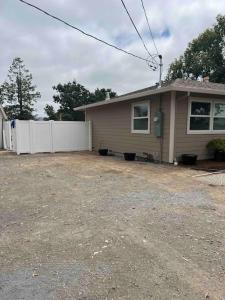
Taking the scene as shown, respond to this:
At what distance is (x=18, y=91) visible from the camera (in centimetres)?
2878

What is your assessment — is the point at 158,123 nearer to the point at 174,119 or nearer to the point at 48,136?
the point at 174,119

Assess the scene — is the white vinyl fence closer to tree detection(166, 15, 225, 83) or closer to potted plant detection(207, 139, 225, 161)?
potted plant detection(207, 139, 225, 161)

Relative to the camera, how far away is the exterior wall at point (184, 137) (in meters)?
9.32

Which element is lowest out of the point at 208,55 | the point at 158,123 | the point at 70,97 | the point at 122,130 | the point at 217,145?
the point at 217,145

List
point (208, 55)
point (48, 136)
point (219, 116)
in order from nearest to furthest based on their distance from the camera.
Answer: point (219, 116), point (48, 136), point (208, 55)

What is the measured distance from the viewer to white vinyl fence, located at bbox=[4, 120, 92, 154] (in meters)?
13.6

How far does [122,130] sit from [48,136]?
4.27m

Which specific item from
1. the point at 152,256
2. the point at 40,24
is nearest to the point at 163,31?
the point at 40,24

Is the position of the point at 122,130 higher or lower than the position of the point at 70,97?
lower

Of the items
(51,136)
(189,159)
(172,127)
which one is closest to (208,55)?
(51,136)

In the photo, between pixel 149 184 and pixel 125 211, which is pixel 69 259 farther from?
pixel 149 184

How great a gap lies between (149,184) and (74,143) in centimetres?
941

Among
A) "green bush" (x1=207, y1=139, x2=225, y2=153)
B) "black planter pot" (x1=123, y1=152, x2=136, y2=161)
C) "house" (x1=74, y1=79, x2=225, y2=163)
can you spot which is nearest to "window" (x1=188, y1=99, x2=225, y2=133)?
"house" (x1=74, y1=79, x2=225, y2=163)

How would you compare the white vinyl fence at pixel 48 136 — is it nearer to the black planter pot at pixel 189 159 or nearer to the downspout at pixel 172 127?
the downspout at pixel 172 127
